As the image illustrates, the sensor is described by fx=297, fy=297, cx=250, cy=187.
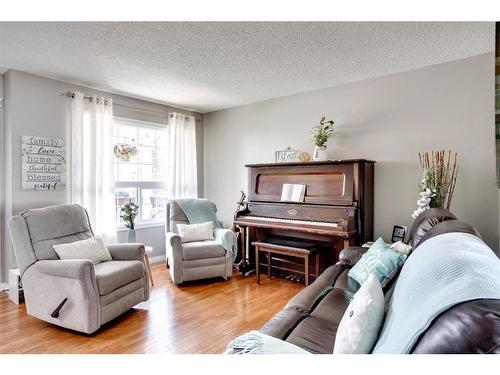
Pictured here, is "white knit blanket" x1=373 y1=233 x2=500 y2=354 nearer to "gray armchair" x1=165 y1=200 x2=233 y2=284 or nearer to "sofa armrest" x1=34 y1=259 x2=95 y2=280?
"sofa armrest" x1=34 y1=259 x2=95 y2=280

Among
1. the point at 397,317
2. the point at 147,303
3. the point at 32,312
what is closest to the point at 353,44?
the point at 397,317

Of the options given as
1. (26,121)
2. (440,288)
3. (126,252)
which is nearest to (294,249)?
(126,252)

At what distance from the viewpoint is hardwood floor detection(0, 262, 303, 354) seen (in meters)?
2.18

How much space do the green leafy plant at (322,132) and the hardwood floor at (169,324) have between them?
69.0 inches

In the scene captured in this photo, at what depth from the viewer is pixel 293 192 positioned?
3.72 meters

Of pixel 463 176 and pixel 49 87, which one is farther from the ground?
pixel 49 87

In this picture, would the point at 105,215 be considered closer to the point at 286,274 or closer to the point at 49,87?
the point at 49,87

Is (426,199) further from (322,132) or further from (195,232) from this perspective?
(195,232)

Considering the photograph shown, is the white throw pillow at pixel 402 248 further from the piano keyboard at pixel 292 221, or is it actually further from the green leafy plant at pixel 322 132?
the green leafy plant at pixel 322 132

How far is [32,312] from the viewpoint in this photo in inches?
98.9

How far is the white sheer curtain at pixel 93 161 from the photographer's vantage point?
3.61m

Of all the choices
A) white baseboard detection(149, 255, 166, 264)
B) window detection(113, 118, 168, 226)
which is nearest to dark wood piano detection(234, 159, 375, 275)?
white baseboard detection(149, 255, 166, 264)

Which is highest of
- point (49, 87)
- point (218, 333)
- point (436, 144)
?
point (49, 87)

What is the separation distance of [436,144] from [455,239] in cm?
232
